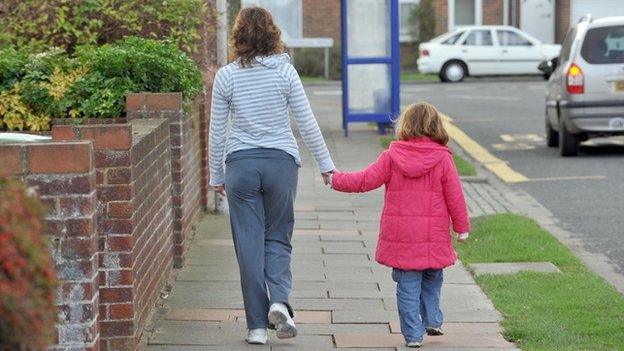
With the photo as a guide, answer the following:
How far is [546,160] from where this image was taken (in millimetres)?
16984

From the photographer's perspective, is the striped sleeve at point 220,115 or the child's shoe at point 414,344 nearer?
the child's shoe at point 414,344

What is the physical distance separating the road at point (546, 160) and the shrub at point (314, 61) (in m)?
6.99

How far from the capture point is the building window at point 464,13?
142 ft

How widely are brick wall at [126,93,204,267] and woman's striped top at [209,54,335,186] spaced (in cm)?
160

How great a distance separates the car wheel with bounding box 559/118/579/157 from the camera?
16.9 metres

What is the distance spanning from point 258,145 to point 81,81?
7.41ft

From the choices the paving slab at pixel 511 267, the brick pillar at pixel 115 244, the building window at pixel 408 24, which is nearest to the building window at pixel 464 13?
the building window at pixel 408 24

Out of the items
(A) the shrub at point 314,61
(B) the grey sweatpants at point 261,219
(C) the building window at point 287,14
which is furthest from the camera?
(A) the shrub at point 314,61

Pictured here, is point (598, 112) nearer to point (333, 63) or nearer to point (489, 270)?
point (489, 270)

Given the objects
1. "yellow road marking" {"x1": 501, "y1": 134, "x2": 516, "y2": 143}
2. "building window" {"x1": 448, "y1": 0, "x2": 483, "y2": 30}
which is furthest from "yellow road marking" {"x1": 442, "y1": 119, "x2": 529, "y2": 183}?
"building window" {"x1": 448, "y1": 0, "x2": 483, "y2": 30}

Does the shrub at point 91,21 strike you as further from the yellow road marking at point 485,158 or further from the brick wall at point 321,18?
the brick wall at point 321,18

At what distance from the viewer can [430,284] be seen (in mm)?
6641

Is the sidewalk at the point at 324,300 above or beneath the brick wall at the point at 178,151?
beneath

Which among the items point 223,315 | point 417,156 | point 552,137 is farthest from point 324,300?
point 552,137
